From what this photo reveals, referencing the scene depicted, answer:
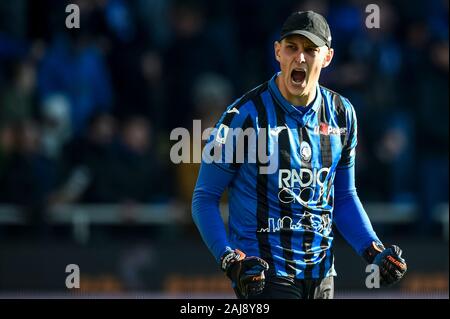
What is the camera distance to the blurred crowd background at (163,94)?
1166cm

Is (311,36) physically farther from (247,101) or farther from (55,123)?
(55,123)

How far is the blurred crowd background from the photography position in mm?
11664

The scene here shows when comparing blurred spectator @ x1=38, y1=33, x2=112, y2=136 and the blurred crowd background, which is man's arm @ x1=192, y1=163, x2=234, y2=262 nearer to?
the blurred crowd background

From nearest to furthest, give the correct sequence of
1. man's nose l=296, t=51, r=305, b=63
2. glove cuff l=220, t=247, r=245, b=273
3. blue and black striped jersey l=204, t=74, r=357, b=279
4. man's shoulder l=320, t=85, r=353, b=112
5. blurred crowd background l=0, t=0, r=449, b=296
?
glove cuff l=220, t=247, r=245, b=273 → man's nose l=296, t=51, r=305, b=63 → blue and black striped jersey l=204, t=74, r=357, b=279 → man's shoulder l=320, t=85, r=353, b=112 → blurred crowd background l=0, t=0, r=449, b=296

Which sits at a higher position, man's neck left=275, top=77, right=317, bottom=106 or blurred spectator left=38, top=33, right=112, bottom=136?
blurred spectator left=38, top=33, right=112, bottom=136

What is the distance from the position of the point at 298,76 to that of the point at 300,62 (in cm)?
11

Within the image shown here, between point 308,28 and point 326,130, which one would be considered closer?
point 308,28

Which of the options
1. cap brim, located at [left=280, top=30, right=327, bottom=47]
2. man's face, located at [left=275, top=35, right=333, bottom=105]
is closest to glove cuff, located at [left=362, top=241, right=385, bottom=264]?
man's face, located at [left=275, top=35, right=333, bottom=105]

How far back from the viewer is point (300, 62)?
5422 mm

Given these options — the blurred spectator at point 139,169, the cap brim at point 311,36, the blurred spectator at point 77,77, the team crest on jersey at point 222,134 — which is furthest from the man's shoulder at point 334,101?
the blurred spectator at point 77,77

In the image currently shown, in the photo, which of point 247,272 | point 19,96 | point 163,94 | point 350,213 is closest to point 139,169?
point 163,94

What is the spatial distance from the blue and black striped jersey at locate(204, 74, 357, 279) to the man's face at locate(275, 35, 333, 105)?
11cm

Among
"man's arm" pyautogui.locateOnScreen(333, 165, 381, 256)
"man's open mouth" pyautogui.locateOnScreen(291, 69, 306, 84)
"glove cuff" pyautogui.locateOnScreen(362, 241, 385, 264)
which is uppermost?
"man's open mouth" pyautogui.locateOnScreen(291, 69, 306, 84)

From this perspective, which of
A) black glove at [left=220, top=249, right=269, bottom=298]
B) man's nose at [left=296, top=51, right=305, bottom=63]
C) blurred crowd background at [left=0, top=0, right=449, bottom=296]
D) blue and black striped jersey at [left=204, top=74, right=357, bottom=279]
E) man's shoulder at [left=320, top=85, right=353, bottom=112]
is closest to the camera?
black glove at [left=220, top=249, right=269, bottom=298]
